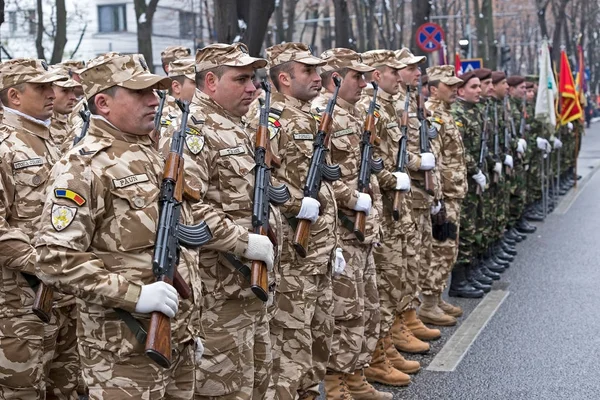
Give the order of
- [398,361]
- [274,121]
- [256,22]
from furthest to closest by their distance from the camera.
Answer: [256,22] → [398,361] → [274,121]

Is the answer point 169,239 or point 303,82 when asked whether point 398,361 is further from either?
point 169,239

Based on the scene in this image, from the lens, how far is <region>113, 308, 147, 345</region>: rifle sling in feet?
13.5

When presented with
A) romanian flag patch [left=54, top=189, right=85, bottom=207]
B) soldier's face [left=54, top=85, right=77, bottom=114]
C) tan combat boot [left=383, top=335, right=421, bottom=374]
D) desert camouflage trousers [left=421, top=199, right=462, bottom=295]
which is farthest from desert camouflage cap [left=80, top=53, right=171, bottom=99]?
desert camouflage trousers [left=421, top=199, right=462, bottom=295]

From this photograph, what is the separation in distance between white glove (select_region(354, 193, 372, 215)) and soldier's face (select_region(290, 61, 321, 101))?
0.80 meters

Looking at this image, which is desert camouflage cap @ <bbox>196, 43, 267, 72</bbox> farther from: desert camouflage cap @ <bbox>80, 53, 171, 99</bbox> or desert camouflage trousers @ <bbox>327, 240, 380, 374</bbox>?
desert camouflage trousers @ <bbox>327, 240, 380, 374</bbox>

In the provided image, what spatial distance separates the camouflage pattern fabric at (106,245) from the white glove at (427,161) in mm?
4350

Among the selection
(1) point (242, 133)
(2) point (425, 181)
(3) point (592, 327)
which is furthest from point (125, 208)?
(3) point (592, 327)

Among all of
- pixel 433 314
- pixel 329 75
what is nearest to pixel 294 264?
pixel 329 75

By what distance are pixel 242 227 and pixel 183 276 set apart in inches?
25.8

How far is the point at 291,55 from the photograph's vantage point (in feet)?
20.2

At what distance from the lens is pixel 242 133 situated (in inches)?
205

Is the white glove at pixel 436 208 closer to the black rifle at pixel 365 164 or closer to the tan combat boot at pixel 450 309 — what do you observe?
the tan combat boot at pixel 450 309

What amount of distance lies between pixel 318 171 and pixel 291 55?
0.73 metres

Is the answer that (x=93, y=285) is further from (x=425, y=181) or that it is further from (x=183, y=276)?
(x=425, y=181)
